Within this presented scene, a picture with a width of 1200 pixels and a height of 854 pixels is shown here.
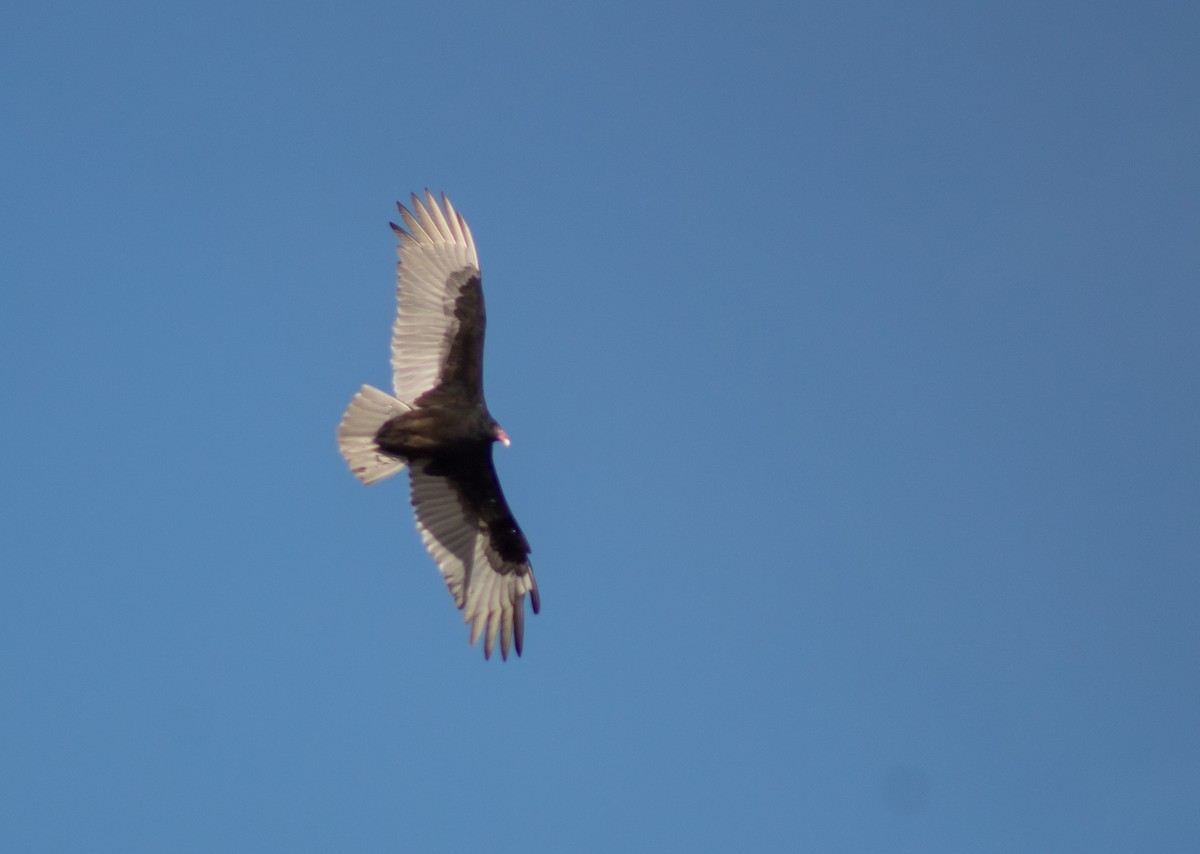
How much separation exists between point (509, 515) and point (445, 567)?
684 millimetres

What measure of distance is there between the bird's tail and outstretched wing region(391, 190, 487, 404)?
0.17 m

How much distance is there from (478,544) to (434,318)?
2.03 metres

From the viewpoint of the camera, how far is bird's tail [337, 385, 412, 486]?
12.7 meters

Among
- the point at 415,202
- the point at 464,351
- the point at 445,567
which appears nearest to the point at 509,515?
the point at 445,567

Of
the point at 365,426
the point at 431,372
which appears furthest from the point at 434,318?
the point at 365,426

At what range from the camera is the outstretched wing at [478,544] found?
43.5ft

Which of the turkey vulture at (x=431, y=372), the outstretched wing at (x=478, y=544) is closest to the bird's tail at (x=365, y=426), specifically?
the turkey vulture at (x=431, y=372)

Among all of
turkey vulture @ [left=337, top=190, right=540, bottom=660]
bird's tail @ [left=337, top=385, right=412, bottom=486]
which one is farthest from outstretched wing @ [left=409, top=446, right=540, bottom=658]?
bird's tail @ [left=337, top=385, right=412, bottom=486]

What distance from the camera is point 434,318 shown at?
504 inches

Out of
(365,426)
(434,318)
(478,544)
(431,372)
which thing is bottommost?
(478,544)

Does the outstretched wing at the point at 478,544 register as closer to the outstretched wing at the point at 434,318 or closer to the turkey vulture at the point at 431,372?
the turkey vulture at the point at 431,372

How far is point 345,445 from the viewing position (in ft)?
41.7

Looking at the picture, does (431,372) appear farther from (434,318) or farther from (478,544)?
(478,544)

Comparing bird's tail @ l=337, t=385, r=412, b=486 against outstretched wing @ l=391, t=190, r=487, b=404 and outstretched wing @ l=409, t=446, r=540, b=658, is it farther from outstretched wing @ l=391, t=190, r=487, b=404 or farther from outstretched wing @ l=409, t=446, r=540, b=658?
outstretched wing @ l=409, t=446, r=540, b=658
